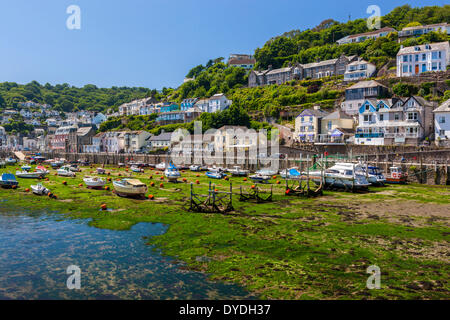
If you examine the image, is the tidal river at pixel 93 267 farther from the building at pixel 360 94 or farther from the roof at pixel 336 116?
the building at pixel 360 94

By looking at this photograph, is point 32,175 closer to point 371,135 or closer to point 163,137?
point 163,137

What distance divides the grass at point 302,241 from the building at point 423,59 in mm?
67274

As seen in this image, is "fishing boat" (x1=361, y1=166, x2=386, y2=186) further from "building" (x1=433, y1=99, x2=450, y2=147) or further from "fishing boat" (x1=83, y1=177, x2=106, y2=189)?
"fishing boat" (x1=83, y1=177, x2=106, y2=189)

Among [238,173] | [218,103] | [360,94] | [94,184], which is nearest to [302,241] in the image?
[94,184]

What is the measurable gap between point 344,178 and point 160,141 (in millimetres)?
75948

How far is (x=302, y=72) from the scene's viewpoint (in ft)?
409

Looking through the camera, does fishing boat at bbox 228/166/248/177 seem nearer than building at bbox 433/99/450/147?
No

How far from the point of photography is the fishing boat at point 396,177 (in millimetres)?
46656

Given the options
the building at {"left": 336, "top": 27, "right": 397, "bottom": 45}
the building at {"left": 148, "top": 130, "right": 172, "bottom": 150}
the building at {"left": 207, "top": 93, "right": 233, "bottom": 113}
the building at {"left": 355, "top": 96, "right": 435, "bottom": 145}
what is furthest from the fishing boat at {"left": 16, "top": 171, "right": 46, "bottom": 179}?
the building at {"left": 336, "top": 27, "right": 397, "bottom": 45}

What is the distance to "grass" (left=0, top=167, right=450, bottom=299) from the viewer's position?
547 inches

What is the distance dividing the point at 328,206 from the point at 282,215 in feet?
22.3

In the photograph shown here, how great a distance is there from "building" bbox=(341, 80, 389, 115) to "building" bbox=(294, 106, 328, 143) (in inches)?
316
